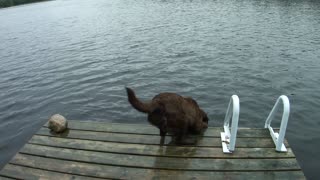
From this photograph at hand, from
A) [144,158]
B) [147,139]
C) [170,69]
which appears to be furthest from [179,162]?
[170,69]

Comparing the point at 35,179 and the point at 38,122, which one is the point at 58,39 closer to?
the point at 38,122

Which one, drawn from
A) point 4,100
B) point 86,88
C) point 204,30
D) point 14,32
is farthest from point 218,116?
point 14,32

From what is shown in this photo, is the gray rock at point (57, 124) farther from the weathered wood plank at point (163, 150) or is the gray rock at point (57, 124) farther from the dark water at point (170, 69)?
the dark water at point (170, 69)

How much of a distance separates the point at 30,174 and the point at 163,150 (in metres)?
2.67

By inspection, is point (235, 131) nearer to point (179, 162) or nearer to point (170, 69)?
point (179, 162)

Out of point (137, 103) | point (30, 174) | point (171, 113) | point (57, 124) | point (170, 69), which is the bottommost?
point (170, 69)

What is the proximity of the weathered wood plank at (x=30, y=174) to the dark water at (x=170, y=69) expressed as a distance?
3380 millimetres

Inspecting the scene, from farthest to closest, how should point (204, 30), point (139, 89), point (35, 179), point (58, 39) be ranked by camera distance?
1. point (58, 39)
2. point (204, 30)
3. point (139, 89)
4. point (35, 179)

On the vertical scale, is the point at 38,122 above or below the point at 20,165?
below

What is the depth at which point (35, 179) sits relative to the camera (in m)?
5.99

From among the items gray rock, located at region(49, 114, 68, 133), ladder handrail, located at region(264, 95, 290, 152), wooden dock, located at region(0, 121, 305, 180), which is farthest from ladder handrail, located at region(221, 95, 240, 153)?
gray rock, located at region(49, 114, 68, 133)

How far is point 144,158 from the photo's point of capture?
6270 mm

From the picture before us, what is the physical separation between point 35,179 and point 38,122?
608cm

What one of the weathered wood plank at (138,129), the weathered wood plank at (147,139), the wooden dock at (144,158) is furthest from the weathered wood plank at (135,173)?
the weathered wood plank at (138,129)
